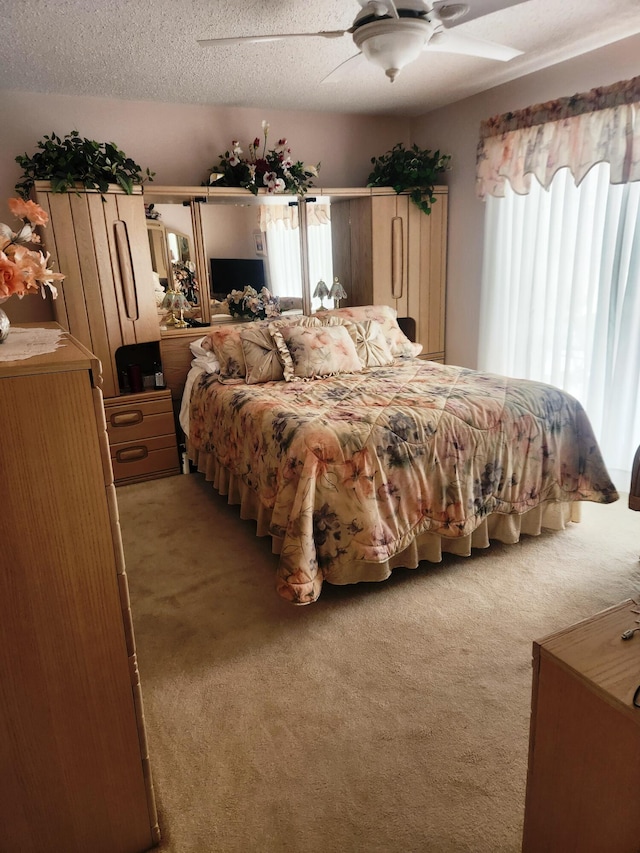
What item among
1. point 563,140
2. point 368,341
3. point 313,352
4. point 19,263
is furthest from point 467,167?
point 19,263

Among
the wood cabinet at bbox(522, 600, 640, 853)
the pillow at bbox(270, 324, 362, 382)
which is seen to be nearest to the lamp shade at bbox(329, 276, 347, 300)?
the pillow at bbox(270, 324, 362, 382)

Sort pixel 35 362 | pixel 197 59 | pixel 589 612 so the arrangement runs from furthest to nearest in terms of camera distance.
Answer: pixel 197 59
pixel 589 612
pixel 35 362

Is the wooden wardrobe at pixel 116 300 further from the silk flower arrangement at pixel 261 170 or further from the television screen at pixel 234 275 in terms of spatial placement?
the silk flower arrangement at pixel 261 170

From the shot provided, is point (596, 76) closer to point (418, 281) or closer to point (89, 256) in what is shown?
point (418, 281)

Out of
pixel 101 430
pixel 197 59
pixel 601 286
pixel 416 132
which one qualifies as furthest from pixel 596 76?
pixel 101 430

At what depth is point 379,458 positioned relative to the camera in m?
2.29

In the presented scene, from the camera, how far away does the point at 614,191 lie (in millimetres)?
3156

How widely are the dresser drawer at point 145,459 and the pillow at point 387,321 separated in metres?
1.47

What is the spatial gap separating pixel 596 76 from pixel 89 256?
3.12 m

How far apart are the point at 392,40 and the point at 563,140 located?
1.84m

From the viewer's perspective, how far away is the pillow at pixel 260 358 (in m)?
3.36

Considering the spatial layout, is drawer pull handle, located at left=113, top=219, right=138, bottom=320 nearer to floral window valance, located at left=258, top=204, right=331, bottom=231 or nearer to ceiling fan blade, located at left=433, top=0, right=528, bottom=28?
floral window valance, located at left=258, top=204, right=331, bottom=231

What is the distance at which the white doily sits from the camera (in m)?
1.18

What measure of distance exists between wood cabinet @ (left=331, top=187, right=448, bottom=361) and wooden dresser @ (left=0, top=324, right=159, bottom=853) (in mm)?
3349
